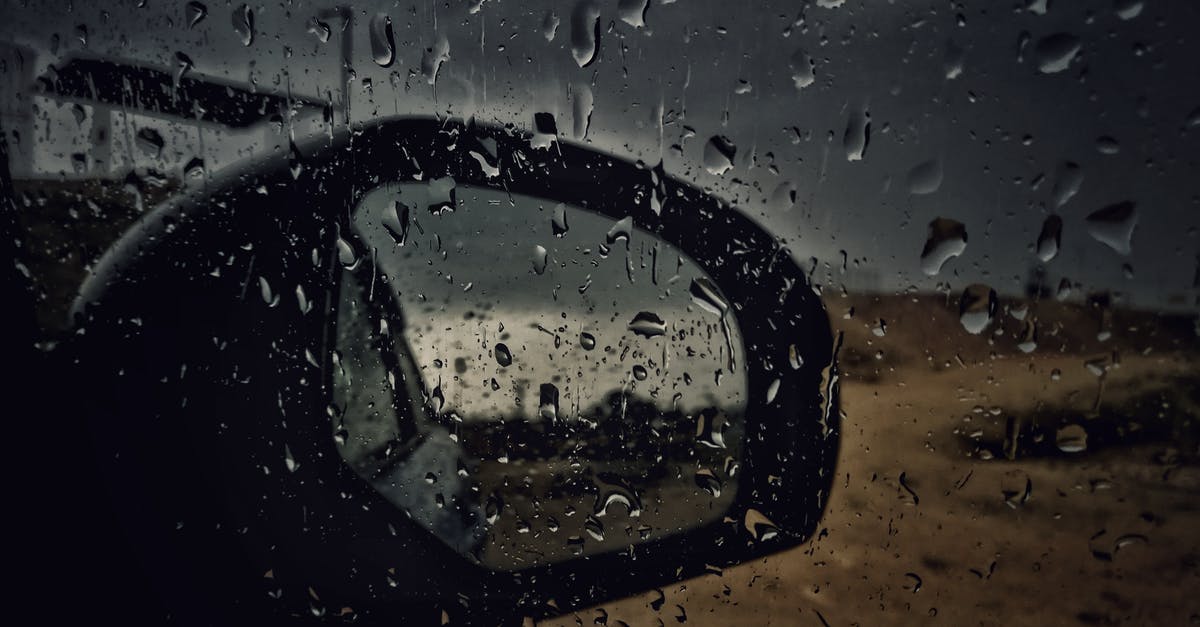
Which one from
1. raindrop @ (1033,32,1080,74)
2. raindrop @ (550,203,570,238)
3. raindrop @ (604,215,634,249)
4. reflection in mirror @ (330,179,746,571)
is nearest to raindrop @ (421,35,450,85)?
reflection in mirror @ (330,179,746,571)

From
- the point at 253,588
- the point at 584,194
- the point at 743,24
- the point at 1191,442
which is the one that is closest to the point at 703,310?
the point at 584,194

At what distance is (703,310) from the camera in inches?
49.8

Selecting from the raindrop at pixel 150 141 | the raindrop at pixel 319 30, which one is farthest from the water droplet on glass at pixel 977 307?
the raindrop at pixel 150 141

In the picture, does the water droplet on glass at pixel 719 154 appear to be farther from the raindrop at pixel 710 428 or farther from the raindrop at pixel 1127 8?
the raindrop at pixel 1127 8

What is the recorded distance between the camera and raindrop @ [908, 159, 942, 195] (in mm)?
1016

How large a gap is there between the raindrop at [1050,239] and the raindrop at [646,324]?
0.58 m

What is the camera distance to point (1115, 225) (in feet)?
3.00

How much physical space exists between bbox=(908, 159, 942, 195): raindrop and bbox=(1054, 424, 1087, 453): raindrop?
1.18ft

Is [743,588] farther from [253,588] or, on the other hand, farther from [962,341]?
[253,588]

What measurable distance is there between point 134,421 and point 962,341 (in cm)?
185

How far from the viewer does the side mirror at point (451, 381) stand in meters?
1.24

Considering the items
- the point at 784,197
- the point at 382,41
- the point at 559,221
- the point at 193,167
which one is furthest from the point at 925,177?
the point at 193,167

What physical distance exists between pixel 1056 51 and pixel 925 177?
21 cm

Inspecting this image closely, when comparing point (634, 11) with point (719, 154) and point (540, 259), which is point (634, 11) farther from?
point (540, 259)
